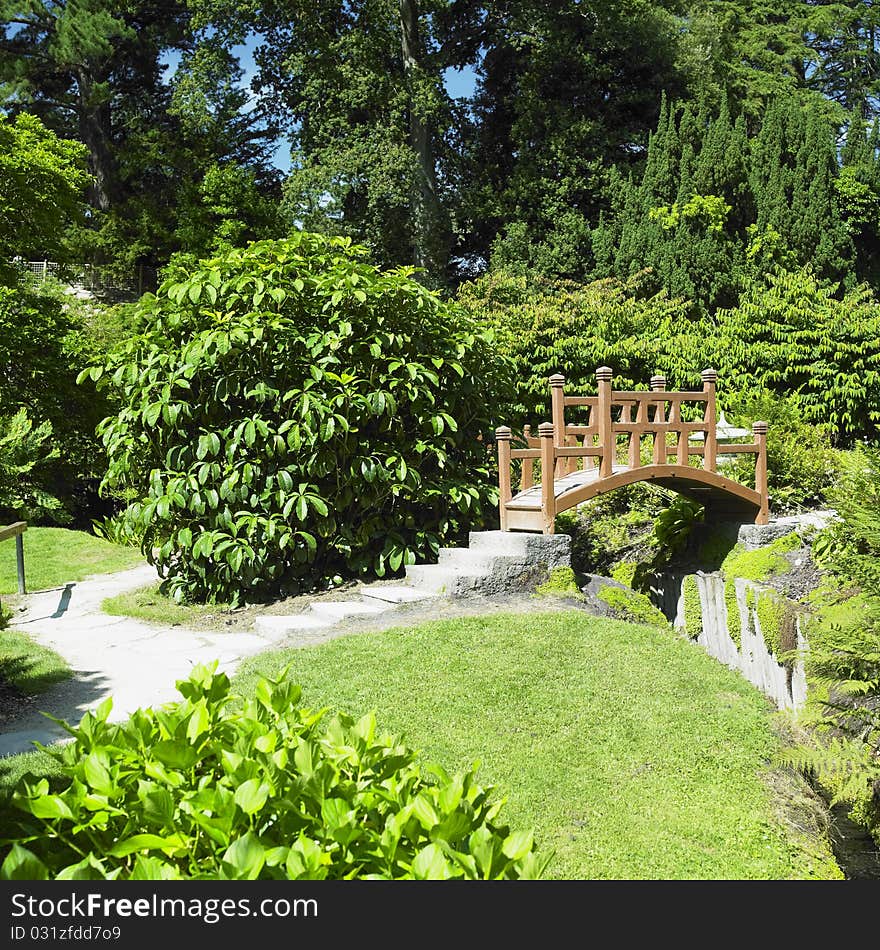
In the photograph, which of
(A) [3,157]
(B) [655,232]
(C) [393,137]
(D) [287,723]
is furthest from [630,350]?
(D) [287,723]

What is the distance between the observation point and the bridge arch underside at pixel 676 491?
27.2 ft

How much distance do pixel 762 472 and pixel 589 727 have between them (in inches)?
215

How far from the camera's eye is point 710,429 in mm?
9320

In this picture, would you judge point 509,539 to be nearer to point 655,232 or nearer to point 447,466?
point 447,466

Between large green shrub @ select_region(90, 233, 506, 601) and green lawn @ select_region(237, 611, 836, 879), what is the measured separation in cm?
179

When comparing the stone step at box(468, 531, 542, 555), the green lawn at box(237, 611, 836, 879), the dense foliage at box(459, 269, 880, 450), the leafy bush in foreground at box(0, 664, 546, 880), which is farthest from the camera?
Result: the dense foliage at box(459, 269, 880, 450)

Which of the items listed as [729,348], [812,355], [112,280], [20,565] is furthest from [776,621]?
[112,280]

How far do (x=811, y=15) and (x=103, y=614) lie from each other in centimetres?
2934

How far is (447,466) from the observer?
853 cm

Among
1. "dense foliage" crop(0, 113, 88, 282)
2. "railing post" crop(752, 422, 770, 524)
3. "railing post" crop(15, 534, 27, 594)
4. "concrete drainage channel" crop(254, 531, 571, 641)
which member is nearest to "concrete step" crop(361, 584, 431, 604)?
"concrete drainage channel" crop(254, 531, 571, 641)

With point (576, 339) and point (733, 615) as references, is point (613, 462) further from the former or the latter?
point (576, 339)

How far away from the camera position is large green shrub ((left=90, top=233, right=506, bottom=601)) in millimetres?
7477

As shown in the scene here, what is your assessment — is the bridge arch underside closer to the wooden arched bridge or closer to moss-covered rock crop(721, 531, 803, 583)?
the wooden arched bridge

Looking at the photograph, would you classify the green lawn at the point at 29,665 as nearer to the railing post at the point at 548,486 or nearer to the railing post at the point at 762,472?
the railing post at the point at 548,486
